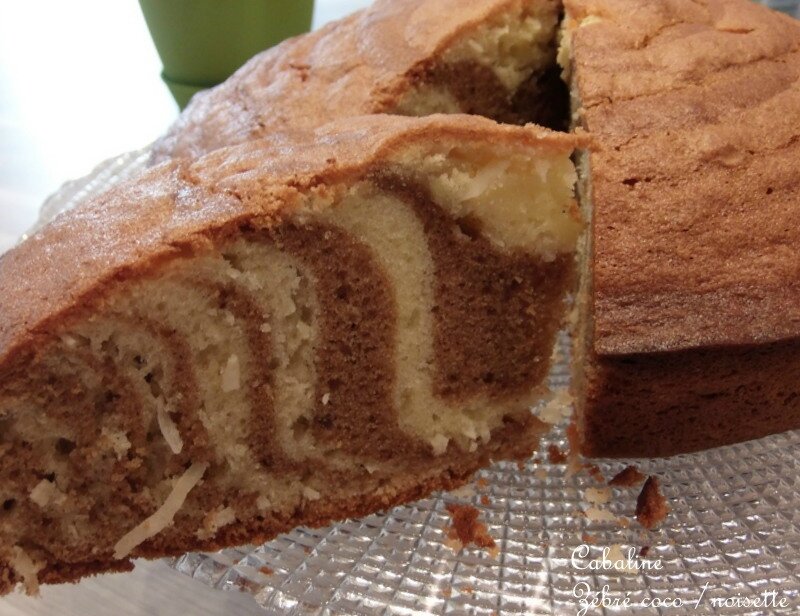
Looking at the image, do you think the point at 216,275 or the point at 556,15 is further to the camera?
the point at 556,15

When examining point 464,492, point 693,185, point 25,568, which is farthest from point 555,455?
point 25,568

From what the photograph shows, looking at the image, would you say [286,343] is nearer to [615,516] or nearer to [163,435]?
[163,435]

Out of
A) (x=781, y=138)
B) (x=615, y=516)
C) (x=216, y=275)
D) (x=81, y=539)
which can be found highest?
(x=216, y=275)

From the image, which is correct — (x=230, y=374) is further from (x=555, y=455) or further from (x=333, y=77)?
(x=333, y=77)

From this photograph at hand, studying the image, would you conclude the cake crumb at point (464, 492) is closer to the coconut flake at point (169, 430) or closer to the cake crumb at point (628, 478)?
the cake crumb at point (628, 478)

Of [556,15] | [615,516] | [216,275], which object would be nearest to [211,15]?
[556,15]

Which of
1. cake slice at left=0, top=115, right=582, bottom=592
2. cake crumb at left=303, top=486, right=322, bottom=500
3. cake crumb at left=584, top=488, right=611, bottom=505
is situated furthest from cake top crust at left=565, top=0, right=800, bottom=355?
cake crumb at left=303, top=486, right=322, bottom=500
